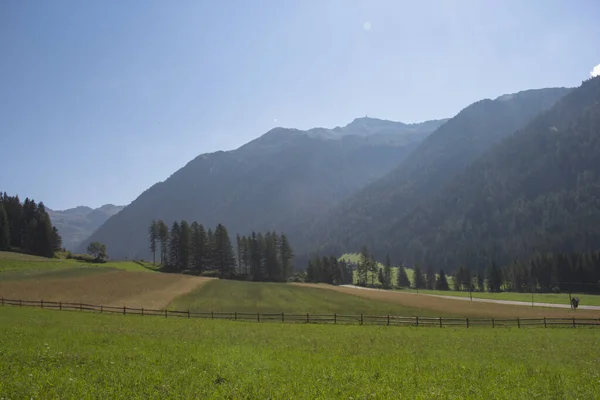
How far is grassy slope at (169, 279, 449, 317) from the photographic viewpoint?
6034cm

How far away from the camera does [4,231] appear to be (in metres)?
123

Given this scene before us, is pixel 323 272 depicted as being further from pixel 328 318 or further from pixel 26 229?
pixel 26 229

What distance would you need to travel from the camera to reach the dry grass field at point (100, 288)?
198 feet

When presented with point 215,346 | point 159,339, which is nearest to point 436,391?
point 215,346

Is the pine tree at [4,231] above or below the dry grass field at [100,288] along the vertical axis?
above

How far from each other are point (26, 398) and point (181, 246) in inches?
5045

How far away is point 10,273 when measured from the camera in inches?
3132

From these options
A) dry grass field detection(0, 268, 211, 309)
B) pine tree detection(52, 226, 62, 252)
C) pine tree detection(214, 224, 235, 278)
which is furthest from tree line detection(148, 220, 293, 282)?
pine tree detection(52, 226, 62, 252)

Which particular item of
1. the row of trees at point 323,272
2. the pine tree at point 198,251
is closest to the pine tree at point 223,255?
the pine tree at point 198,251

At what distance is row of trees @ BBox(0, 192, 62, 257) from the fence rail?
89611 mm

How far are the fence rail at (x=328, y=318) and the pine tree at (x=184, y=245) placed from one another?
3164 inches

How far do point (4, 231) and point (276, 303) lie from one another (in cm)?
11068

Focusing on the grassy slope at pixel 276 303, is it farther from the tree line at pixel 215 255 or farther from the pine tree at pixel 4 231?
the pine tree at pixel 4 231

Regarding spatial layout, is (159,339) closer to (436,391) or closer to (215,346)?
(215,346)
